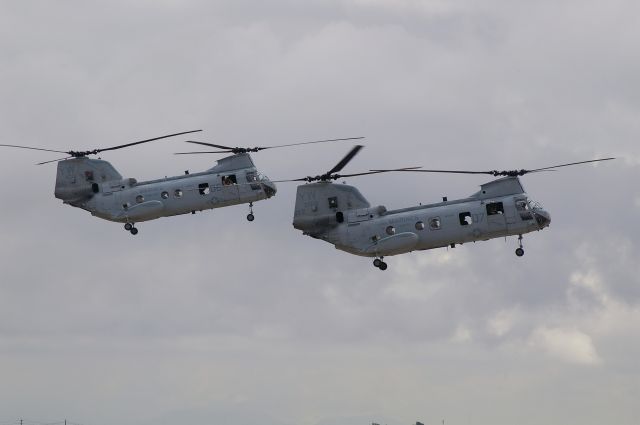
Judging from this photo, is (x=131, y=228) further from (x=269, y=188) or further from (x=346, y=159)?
(x=346, y=159)

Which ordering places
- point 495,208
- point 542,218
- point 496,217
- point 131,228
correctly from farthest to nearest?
point 131,228 < point 495,208 < point 496,217 < point 542,218

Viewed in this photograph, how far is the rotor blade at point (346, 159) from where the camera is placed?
15234cm

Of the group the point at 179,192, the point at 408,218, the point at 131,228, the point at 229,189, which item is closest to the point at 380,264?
the point at 408,218

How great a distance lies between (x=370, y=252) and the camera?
155 metres

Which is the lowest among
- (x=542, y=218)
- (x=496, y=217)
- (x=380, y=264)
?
(x=380, y=264)

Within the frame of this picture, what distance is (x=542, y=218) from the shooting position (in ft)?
499

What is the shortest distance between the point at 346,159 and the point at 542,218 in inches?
706

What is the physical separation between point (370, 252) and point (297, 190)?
8888mm

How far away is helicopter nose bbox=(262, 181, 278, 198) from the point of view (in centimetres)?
16388

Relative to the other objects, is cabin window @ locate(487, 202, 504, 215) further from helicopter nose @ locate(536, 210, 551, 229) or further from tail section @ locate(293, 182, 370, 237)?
tail section @ locate(293, 182, 370, 237)

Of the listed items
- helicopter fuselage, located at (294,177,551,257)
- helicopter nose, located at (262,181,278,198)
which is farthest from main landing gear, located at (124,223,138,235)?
helicopter fuselage, located at (294,177,551,257)

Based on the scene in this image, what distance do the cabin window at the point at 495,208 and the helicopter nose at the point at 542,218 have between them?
314 centimetres

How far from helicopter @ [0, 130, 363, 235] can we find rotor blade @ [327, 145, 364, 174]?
9002 mm

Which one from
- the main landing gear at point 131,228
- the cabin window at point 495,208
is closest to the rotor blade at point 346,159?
the cabin window at point 495,208
